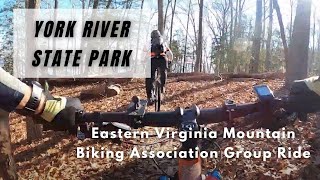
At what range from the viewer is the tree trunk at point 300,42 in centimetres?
951

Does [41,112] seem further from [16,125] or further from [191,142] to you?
[16,125]

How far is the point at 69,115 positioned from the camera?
2.21 m

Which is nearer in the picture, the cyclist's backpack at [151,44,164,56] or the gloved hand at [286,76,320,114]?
the gloved hand at [286,76,320,114]

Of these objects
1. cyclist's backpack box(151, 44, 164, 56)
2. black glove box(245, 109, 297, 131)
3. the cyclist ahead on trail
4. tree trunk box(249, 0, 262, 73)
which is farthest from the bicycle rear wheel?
tree trunk box(249, 0, 262, 73)

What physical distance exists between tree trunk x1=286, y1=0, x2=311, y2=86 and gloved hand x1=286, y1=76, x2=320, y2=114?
811 cm

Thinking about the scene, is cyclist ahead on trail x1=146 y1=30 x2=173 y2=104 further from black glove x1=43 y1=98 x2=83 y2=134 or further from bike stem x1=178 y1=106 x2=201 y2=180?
bike stem x1=178 y1=106 x2=201 y2=180

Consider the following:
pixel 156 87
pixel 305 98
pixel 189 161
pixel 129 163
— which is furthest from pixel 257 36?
pixel 189 161

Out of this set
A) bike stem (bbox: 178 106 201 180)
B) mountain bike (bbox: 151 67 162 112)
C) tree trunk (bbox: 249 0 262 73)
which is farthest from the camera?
tree trunk (bbox: 249 0 262 73)

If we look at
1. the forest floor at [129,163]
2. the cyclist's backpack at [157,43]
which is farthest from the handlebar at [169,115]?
the cyclist's backpack at [157,43]

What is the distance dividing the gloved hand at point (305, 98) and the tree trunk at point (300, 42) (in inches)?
319

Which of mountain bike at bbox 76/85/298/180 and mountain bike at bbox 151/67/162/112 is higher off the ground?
mountain bike at bbox 76/85/298/180

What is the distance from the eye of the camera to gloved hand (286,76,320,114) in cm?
227

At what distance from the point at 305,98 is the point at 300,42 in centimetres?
828

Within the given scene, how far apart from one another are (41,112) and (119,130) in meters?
0.59
